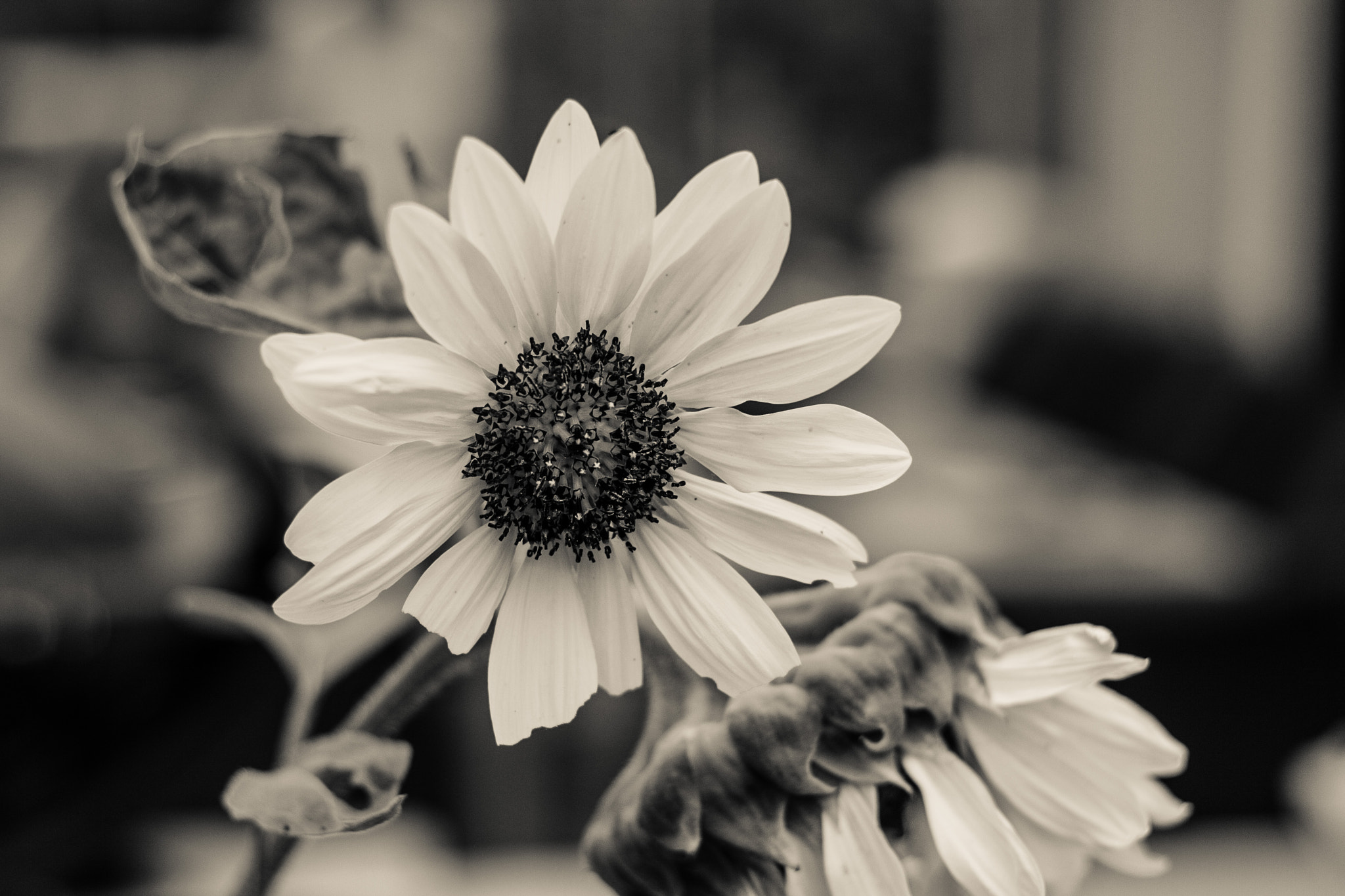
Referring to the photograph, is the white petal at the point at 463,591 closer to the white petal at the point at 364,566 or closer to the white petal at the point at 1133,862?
the white petal at the point at 364,566

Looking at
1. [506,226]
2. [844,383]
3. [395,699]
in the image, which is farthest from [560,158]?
[844,383]

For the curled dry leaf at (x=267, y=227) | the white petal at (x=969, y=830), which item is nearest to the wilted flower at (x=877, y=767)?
the white petal at (x=969, y=830)

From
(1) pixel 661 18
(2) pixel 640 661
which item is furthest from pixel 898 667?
(1) pixel 661 18

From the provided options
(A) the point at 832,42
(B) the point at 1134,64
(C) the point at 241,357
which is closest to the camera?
(C) the point at 241,357

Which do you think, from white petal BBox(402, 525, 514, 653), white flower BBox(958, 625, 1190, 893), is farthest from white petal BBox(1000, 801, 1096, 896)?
white petal BBox(402, 525, 514, 653)

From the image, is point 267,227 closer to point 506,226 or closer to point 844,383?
point 506,226

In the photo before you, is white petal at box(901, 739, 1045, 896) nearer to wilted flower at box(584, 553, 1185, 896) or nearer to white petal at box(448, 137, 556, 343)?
wilted flower at box(584, 553, 1185, 896)

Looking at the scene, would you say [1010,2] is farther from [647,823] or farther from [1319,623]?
[647,823]
